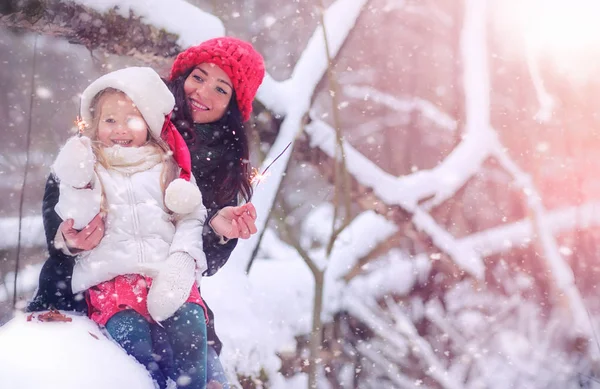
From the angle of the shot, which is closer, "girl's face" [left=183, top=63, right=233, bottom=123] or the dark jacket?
the dark jacket

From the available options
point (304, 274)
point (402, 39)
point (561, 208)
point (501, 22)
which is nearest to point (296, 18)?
point (402, 39)

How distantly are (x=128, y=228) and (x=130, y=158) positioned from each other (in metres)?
0.13

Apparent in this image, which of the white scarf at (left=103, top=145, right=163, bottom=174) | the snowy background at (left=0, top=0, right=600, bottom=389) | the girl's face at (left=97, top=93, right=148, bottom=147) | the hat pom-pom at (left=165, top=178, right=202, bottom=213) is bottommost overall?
the snowy background at (left=0, top=0, right=600, bottom=389)

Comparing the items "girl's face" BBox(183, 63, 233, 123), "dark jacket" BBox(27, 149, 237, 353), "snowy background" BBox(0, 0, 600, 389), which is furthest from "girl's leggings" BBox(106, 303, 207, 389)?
"snowy background" BBox(0, 0, 600, 389)

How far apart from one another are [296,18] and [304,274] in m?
1.44

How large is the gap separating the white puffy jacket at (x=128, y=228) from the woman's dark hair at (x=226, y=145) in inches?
7.2

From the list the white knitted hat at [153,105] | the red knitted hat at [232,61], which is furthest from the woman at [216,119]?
the white knitted hat at [153,105]

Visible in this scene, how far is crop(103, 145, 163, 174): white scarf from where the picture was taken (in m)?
0.98

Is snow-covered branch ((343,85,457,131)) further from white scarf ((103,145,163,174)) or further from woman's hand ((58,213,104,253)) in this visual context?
woman's hand ((58,213,104,253))

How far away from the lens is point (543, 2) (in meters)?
2.46

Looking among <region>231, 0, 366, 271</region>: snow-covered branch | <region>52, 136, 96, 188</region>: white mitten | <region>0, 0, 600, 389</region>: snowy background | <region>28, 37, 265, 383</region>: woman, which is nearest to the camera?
<region>52, 136, 96, 188</region>: white mitten

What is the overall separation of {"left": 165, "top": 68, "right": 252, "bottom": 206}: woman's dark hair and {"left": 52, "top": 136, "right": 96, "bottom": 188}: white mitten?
292mm

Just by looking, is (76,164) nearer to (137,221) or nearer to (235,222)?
(137,221)

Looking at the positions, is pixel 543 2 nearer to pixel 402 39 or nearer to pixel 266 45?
pixel 402 39
